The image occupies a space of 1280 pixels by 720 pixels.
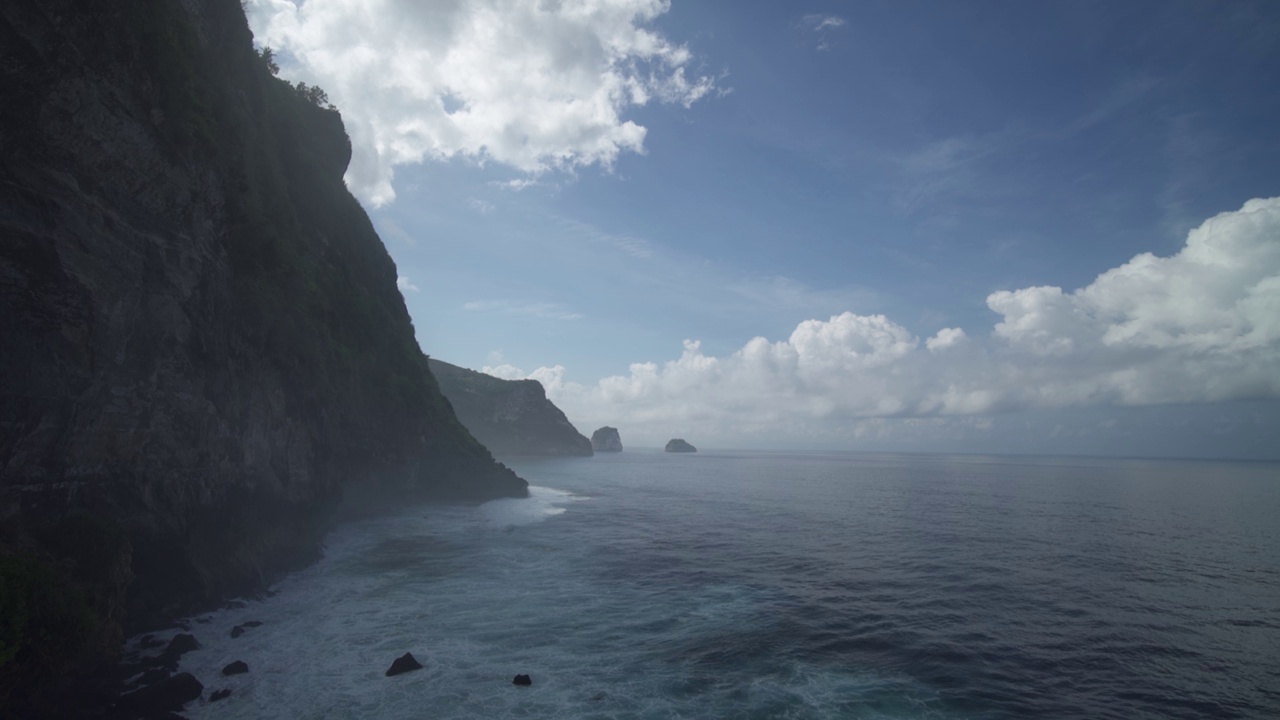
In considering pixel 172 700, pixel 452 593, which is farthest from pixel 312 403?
pixel 172 700

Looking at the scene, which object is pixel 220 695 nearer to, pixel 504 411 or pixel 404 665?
pixel 404 665

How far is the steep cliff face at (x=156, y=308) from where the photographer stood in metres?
16.5

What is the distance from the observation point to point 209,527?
2514 centimetres

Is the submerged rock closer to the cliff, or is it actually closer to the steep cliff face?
the steep cliff face

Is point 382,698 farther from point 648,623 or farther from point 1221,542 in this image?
point 1221,542

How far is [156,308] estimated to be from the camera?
2106 cm

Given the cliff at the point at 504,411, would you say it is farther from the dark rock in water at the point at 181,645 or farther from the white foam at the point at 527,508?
the dark rock in water at the point at 181,645

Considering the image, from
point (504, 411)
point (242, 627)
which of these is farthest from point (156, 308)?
point (504, 411)

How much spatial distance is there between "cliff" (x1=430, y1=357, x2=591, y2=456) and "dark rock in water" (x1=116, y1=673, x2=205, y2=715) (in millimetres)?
130791

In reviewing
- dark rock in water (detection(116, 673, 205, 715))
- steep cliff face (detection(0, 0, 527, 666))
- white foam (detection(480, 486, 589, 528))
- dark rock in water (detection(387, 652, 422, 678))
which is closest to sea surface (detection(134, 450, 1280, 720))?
dark rock in water (detection(387, 652, 422, 678))

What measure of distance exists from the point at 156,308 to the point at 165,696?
12.9m

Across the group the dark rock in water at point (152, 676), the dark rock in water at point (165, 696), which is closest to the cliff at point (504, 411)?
the dark rock in water at point (152, 676)

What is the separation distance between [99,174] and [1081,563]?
47.8 m

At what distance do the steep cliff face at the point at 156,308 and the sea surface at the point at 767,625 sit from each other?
Answer: 413 centimetres
